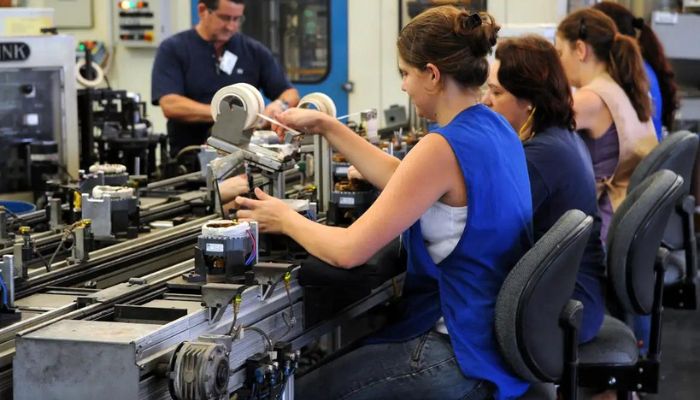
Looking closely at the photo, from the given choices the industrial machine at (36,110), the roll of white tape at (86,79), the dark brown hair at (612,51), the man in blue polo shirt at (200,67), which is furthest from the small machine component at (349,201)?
the man in blue polo shirt at (200,67)

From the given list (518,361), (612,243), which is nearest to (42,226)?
(518,361)

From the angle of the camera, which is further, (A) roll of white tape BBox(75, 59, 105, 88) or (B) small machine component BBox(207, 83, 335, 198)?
(A) roll of white tape BBox(75, 59, 105, 88)

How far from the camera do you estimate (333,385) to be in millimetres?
2115

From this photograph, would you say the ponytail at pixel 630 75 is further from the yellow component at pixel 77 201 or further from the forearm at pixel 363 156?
the yellow component at pixel 77 201

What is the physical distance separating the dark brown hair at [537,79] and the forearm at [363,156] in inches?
14.4

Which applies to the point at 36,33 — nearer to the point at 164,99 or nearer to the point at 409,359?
the point at 164,99

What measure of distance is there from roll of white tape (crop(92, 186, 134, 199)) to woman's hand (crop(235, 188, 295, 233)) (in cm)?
39

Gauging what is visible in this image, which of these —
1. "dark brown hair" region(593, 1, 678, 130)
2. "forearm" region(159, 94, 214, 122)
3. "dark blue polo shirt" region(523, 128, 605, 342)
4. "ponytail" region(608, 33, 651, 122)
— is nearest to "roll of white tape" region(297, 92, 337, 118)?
"dark blue polo shirt" region(523, 128, 605, 342)

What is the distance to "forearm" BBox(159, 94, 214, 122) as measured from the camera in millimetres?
4059

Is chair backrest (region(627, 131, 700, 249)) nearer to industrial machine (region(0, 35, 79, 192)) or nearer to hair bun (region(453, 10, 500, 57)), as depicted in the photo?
hair bun (region(453, 10, 500, 57))

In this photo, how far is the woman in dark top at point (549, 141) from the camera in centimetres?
244

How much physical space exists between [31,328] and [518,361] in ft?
2.94

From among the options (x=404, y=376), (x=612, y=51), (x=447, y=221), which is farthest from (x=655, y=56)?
(x=404, y=376)

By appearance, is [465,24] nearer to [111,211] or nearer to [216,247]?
[216,247]
